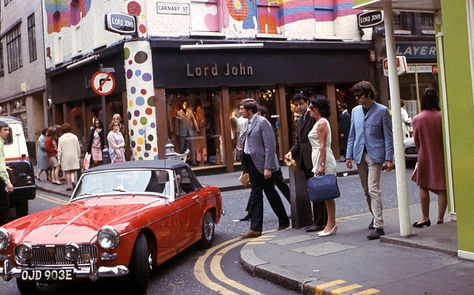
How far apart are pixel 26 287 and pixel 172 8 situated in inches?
504

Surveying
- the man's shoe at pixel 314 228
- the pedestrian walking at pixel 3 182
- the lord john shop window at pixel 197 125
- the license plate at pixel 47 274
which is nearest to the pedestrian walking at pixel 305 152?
the man's shoe at pixel 314 228

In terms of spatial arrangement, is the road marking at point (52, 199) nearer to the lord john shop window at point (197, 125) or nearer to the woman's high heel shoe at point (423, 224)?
the lord john shop window at point (197, 125)

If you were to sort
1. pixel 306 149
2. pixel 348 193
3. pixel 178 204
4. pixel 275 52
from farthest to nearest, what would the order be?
1. pixel 275 52
2. pixel 348 193
3. pixel 306 149
4. pixel 178 204

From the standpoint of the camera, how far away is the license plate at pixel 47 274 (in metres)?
→ 4.89

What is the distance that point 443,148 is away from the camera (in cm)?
690

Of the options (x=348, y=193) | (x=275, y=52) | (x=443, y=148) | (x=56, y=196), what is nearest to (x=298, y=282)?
(x=443, y=148)

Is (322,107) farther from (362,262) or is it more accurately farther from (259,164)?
(362,262)

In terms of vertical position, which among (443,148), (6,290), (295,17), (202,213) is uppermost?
(295,17)

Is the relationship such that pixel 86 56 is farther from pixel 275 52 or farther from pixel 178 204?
pixel 178 204

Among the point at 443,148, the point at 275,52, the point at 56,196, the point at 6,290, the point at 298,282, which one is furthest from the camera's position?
the point at 275,52

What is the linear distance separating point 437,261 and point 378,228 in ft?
4.44

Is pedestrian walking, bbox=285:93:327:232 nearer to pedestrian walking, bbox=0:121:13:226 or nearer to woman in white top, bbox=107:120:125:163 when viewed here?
pedestrian walking, bbox=0:121:13:226

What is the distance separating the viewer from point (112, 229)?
5.00 metres

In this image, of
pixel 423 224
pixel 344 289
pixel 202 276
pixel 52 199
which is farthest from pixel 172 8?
pixel 344 289
